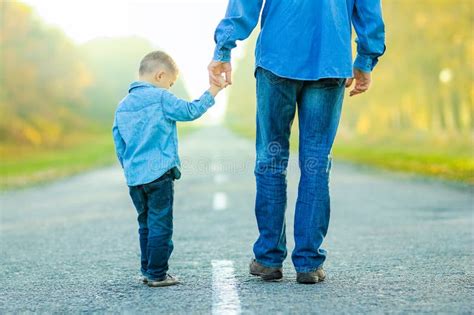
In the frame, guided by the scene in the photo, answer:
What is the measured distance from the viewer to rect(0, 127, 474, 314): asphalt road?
333 centimetres

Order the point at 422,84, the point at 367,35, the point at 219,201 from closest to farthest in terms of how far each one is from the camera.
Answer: the point at 367,35
the point at 219,201
the point at 422,84

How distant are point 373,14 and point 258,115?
87cm

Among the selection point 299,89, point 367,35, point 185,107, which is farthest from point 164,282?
point 367,35

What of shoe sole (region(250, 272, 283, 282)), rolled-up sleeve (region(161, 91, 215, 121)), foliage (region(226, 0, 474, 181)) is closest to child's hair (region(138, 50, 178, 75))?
rolled-up sleeve (region(161, 91, 215, 121))

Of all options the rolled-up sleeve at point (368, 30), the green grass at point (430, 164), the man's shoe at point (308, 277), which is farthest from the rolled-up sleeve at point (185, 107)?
the green grass at point (430, 164)

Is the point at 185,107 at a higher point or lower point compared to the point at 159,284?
higher

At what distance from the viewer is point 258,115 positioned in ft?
12.7

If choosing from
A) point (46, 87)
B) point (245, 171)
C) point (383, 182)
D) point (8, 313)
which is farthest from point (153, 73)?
point (46, 87)

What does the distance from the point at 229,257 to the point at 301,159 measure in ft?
4.23

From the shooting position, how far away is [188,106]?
374 cm

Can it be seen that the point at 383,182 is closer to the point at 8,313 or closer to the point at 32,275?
the point at 32,275

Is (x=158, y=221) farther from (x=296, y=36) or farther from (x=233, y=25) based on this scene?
(x=296, y=36)

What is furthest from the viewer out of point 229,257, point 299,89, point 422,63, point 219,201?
point 422,63

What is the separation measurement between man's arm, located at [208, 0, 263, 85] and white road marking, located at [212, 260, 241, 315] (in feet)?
3.72
